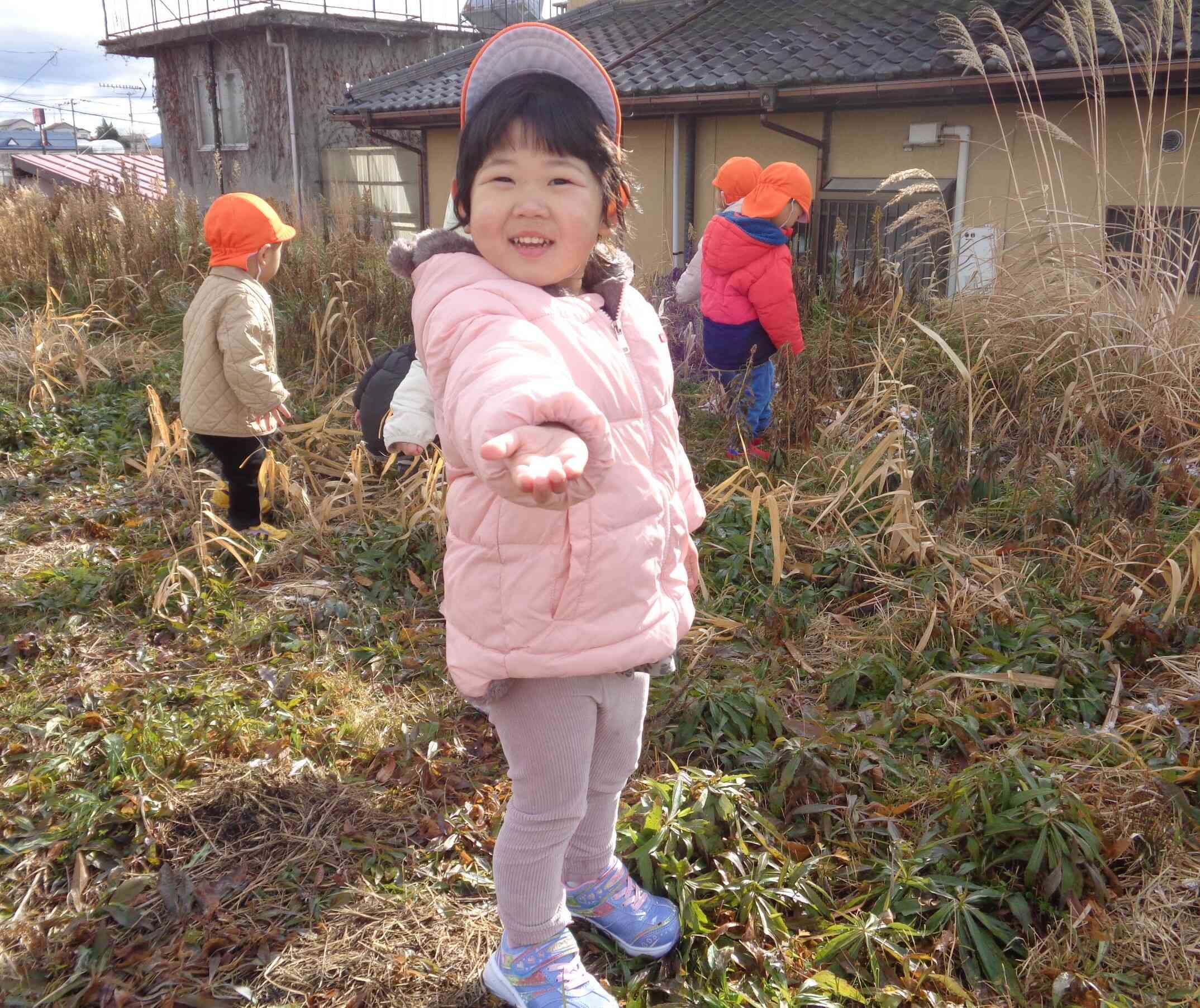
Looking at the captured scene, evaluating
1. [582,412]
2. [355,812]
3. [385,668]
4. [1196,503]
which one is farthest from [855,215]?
[582,412]

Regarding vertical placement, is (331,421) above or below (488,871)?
above

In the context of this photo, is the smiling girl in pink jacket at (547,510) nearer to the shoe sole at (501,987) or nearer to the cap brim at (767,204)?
the shoe sole at (501,987)

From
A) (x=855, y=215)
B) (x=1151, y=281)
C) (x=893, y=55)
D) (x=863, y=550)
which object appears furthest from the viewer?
(x=855, y=215)

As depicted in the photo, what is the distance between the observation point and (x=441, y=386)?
1.45 meters

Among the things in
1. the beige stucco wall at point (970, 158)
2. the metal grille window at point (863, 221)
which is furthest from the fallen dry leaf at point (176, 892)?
the metal grille window at point (863, 221)

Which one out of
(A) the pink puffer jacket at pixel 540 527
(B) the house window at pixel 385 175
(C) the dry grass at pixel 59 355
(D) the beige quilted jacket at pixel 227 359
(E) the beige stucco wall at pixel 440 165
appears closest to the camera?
(A) the pink puffer jacket at pixel 540 527

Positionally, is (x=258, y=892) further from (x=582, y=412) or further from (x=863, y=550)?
(x=863, y=550)

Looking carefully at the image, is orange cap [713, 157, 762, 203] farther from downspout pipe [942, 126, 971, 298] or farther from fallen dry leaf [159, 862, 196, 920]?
fallen dry leaf [159, 862, 196, 920]

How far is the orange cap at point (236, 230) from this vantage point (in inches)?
144

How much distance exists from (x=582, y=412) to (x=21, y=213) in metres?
9.13

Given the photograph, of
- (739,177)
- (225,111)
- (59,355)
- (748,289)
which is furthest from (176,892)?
(225,111)

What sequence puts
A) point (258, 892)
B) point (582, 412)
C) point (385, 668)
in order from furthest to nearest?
point (385, 668), point (258, 892), point (582, 412)

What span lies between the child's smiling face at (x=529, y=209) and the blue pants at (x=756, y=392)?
2.93 metres

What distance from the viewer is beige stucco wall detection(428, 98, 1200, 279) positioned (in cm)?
575
